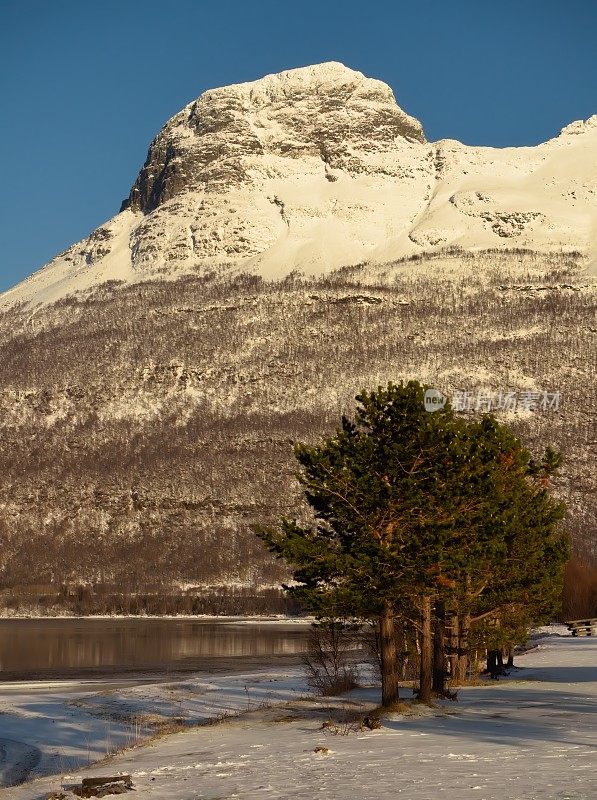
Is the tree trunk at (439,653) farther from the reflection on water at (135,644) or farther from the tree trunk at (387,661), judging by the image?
the reflection on water at (135,644)

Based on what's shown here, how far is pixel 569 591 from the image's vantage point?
4594 inches

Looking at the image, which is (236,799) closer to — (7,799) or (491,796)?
(491,796)

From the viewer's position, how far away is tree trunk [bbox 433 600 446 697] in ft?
121

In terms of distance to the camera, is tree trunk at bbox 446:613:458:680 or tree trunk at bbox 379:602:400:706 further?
tree trunk at bbox 446:613:458:680

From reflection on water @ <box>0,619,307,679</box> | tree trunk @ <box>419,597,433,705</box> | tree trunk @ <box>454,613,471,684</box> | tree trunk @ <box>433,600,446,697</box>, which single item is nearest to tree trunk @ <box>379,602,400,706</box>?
tree trunk @ <box>419,597,433,705</box>

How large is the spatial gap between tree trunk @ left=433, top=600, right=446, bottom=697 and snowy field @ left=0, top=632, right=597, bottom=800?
1.00 meters

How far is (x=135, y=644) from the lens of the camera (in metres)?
110

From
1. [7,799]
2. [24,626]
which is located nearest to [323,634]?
[7,799]

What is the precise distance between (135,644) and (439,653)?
250ft

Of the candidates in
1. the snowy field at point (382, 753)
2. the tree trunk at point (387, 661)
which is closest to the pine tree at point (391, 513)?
the tree trunk at point (387, 661)

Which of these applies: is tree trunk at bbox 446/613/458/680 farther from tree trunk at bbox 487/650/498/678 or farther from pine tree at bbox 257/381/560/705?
pine tree at bbox 257/381/560/705

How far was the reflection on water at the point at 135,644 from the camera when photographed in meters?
85.9

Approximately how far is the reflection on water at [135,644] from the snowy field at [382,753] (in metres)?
43.3

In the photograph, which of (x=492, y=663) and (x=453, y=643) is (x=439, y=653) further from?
(x=492, y=663)
